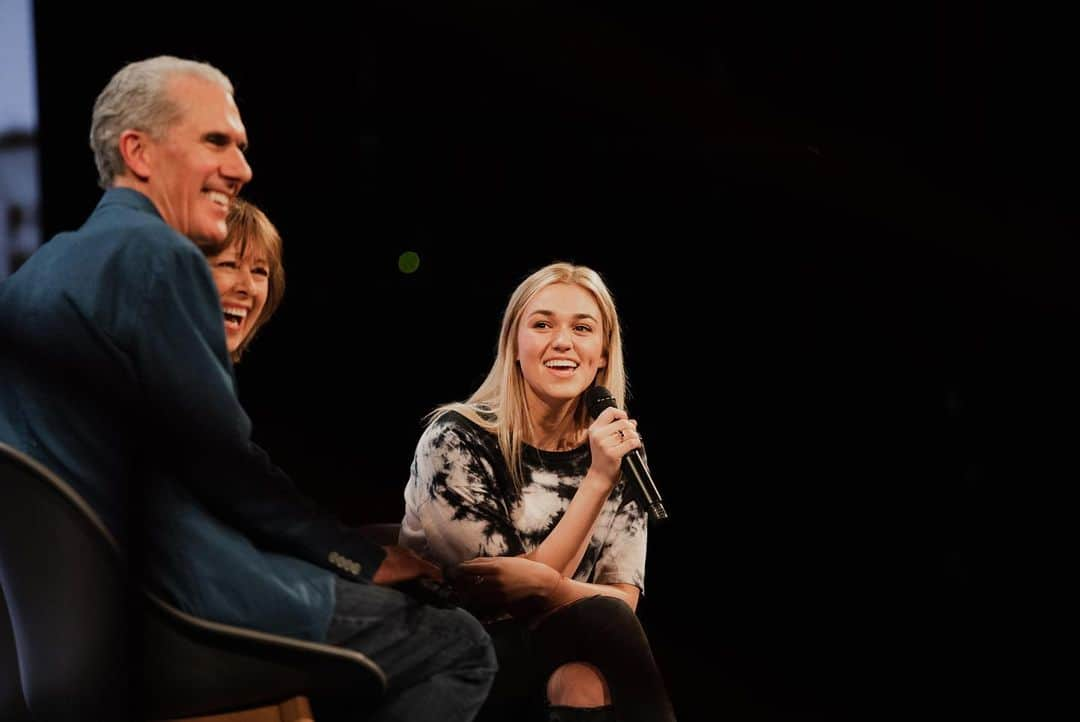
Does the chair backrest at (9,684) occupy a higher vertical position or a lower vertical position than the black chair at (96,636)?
lower

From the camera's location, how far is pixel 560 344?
2.30 m

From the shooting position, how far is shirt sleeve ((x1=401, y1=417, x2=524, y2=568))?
7.20 feet

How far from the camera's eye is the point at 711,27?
280cm

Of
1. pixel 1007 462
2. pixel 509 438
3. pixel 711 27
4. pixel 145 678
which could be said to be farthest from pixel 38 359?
pixel 1007 462

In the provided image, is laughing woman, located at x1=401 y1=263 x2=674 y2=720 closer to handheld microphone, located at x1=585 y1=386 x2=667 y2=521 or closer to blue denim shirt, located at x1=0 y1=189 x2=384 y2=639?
handheld microphone, located at x1=585 y1=386 x2=667 y2=521

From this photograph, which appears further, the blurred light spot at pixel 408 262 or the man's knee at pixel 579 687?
the blurred light spot at pixel 408 262

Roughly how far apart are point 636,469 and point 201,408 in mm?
872

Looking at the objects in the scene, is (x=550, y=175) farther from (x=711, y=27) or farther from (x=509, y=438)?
(x=509, y=438)

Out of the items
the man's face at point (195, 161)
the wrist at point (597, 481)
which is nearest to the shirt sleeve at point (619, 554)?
the wrist at point (597, 481)

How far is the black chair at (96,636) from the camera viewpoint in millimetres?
1437

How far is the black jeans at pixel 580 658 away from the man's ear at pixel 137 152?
3.33 feet

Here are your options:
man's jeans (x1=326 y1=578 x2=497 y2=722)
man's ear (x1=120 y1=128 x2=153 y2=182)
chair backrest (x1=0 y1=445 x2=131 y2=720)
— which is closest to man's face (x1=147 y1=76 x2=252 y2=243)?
man's ear (x1=120 y1=128 x2=153 y2=182)

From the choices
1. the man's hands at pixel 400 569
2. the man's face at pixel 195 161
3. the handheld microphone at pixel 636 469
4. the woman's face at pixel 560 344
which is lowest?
the man's hands at pixel 400 569

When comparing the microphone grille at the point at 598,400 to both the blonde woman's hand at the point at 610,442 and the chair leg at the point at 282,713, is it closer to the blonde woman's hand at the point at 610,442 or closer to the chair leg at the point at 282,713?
the blonde woman's hand at the point at 610,442
